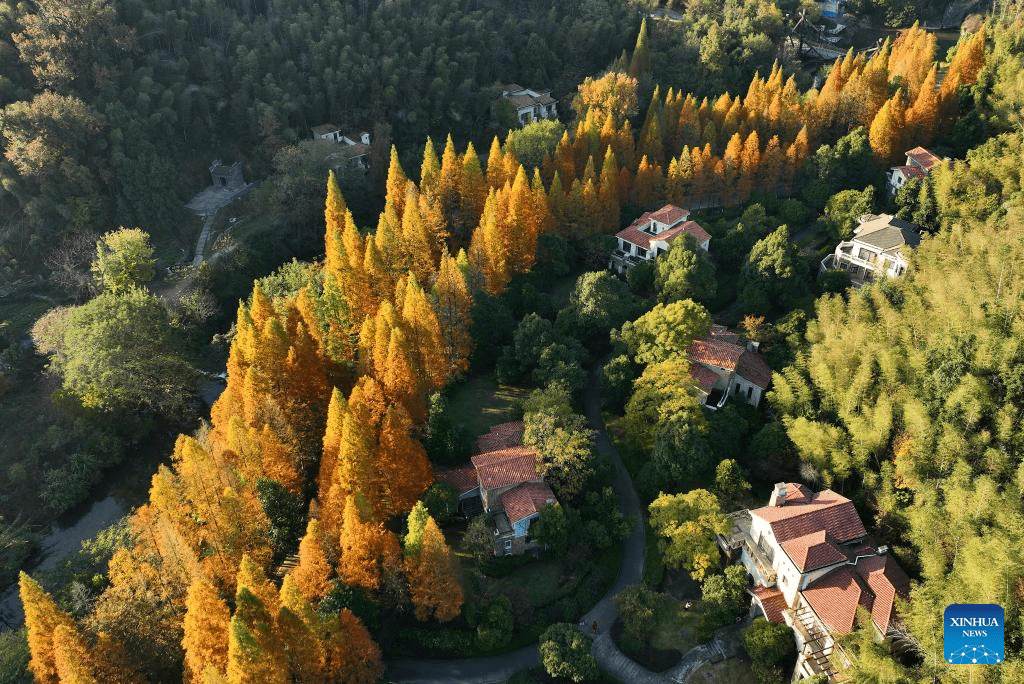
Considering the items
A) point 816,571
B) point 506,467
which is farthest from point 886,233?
point 506,467

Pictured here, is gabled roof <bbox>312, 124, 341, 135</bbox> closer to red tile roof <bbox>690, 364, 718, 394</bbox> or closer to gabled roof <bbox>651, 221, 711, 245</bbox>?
gabled roof <bbox>651, 221, 711, 245</bbox>

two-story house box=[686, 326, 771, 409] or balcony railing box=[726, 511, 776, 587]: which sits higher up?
two-story house box=[686, 326, 771, 409]

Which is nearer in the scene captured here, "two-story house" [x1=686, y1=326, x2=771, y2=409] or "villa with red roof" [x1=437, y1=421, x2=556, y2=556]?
"villa with red roof" [x1=437, y1=421, x2=556, y2=556]

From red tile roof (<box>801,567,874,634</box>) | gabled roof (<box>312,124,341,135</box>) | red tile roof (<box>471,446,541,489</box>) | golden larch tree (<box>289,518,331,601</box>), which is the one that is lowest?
red tile roof (<box>801,567,874,634</box>)

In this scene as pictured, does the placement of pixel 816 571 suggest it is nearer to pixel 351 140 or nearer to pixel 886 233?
pixel 886 233

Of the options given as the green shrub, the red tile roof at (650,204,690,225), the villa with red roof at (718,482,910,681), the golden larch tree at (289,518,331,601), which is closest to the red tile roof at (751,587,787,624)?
the villa with red roof at (718,482,910,681)

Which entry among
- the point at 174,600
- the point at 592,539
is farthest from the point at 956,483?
the point at 174,600

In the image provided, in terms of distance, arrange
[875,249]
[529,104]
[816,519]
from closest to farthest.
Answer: [816,519] → [875,249] → [529,104]

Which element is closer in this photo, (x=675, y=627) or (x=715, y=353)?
(x=675, y=627)
